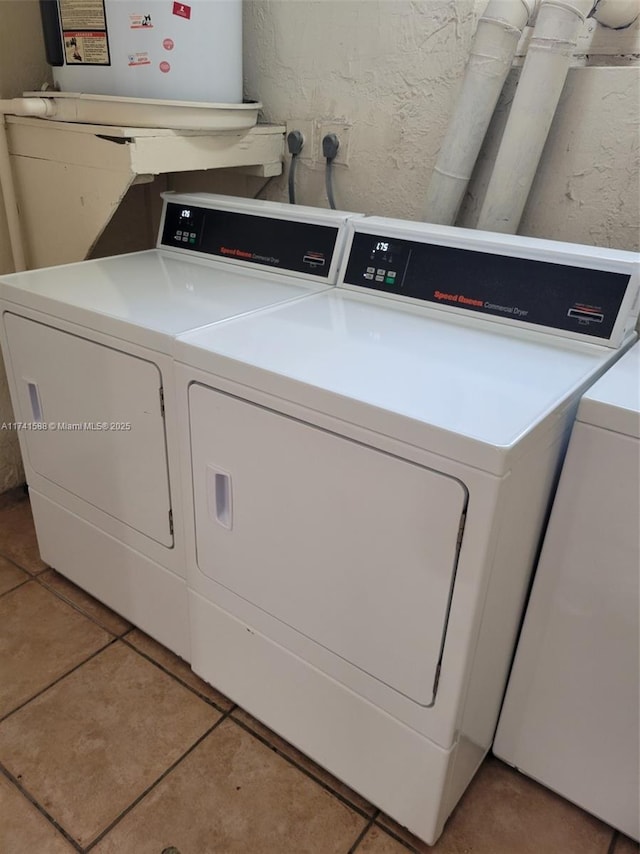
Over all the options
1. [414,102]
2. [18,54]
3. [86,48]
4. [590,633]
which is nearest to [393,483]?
[590,633]

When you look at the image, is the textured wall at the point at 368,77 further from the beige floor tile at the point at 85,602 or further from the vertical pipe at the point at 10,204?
the beige floor tile at the point at 85,602

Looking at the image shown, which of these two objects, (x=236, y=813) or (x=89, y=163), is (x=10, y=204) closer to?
(x=89, y=163)

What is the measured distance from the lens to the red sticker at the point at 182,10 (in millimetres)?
1569

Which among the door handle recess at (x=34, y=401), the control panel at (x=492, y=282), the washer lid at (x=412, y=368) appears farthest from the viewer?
the door handle recess at (x=34, y=401)

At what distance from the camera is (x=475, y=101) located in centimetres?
151

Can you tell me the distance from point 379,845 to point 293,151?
1.83m

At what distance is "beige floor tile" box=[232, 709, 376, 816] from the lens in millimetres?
1390

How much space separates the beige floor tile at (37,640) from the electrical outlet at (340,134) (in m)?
1.53

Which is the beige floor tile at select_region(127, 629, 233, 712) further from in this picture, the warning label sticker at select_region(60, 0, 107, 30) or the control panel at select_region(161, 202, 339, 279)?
the warning label sticker at select_region(60, 0, 107, 30)

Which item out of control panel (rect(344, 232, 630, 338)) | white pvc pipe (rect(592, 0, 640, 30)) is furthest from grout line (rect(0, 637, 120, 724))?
white pvc pipe (rect(592, 0, 640, 30))

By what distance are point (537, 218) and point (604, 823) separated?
1.41 metres

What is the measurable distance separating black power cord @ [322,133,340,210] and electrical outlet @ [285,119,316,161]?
63mm

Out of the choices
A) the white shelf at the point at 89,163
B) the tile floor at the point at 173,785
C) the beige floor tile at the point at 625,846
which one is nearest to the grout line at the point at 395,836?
the tile floor at the point at 173,785

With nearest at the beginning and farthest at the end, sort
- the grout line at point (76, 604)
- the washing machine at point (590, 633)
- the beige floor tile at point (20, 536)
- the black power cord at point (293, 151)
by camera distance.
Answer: the washing machine at point (590, 633), the grout line at point (76, 604), the black power cord at point (293, 151), the beige floor tile at point (20, 536)
